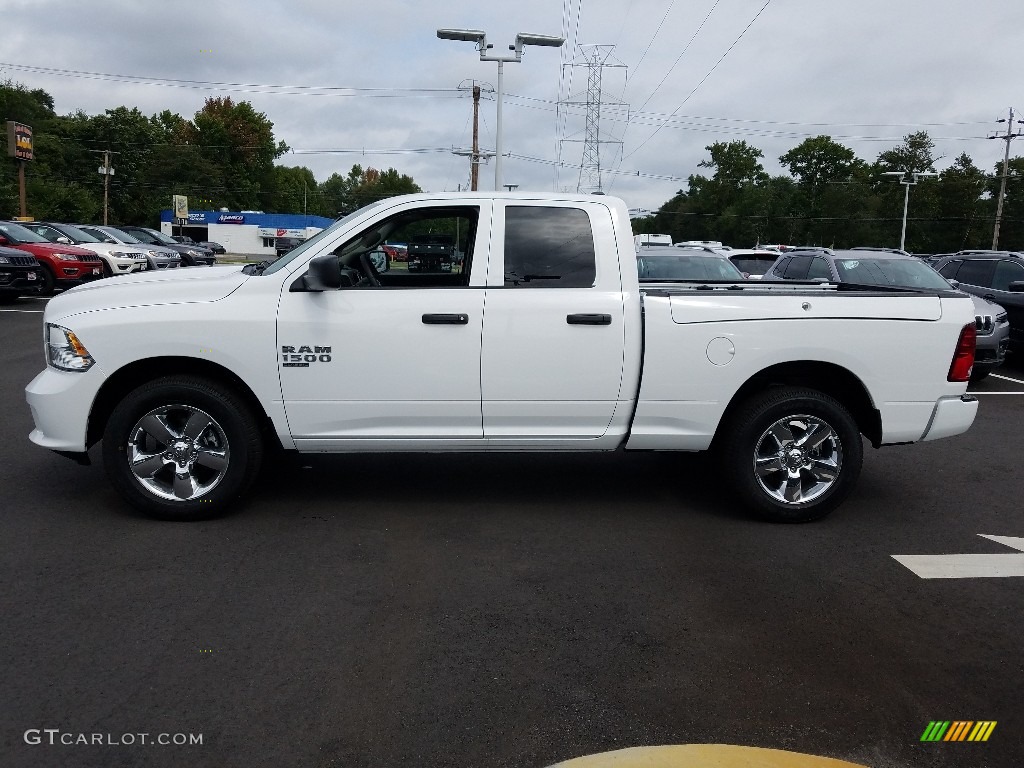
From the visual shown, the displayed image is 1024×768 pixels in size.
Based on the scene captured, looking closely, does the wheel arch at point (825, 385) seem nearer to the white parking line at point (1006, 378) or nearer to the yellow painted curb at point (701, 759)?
the yellow painted curb at point (701, 759)

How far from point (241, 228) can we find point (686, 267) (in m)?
85.1

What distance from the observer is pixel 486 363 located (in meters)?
5.33

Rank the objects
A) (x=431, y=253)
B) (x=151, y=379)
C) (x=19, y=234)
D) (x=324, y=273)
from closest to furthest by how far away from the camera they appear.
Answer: (x=324, y=273), (x=151, y=379), (x=431, y=253), (x=19, y=234)

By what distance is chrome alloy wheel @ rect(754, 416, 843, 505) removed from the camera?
5.54 meters

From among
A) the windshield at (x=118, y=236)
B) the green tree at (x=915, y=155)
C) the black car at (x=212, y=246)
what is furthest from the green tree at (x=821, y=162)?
the windshield at (x=118, y=236)

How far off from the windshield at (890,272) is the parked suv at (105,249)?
17.6 metres

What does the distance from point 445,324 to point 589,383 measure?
94 centimetres

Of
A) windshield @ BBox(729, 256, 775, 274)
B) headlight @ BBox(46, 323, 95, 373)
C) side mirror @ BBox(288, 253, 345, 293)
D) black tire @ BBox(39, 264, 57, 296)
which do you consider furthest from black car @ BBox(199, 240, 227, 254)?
side mirror @ BBox(288, 253, 345, 293)

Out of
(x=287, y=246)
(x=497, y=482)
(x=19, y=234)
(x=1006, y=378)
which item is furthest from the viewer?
(x=287, y=246)

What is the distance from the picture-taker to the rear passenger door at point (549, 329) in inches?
210

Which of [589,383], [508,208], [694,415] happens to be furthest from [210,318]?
[694,415]

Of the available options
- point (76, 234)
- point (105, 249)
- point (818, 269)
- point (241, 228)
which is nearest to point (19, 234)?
point (105, 249)

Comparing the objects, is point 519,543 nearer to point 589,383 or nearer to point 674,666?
point 589,383

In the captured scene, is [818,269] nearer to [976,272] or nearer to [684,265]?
[684,265]
